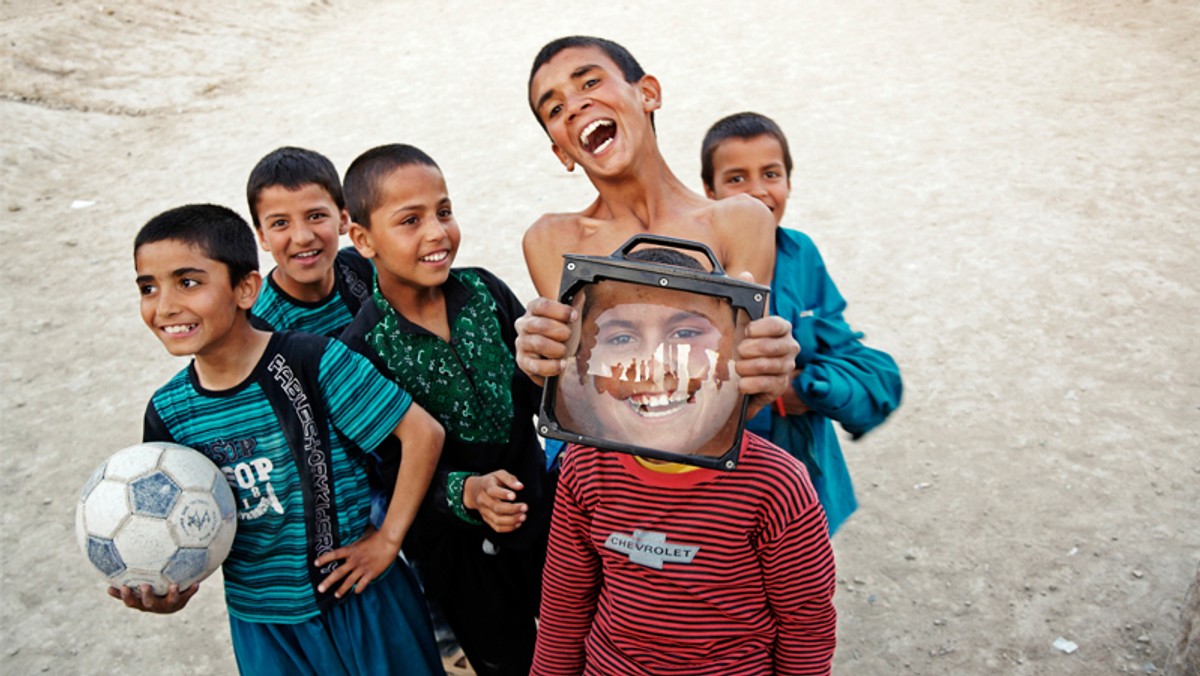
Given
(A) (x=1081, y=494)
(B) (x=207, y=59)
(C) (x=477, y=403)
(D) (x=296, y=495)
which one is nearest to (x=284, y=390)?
(D) (x=296, y=495)

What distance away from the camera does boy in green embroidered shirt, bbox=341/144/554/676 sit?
221 cm

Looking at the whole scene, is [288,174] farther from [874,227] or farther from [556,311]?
[874,227]

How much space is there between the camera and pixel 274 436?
2041 mm

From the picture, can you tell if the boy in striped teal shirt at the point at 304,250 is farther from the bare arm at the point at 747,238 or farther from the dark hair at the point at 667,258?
the dark hair at the point at 667,258

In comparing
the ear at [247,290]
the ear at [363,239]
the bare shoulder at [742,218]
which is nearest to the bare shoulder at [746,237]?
the bare shoulder at [742,218]

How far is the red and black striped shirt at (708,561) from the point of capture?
1627mm

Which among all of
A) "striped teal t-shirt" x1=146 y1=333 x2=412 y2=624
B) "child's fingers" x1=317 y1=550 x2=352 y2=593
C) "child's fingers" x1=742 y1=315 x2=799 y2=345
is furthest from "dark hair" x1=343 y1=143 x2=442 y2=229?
"child's fingers" x1=742 y1=315 x2=799 y2=345

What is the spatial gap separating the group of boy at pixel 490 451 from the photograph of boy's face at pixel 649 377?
7 cm

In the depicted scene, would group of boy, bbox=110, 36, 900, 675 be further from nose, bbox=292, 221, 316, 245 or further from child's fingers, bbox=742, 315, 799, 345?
nose, bbox=292, 221, 316, 245

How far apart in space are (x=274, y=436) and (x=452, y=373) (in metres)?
0.41

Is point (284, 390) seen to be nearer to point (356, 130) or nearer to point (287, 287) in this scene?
point (287, 287)

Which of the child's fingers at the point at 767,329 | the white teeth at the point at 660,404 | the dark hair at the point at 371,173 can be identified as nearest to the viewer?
the child's fingers at the point at 767,329

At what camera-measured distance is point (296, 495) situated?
2.07 metres

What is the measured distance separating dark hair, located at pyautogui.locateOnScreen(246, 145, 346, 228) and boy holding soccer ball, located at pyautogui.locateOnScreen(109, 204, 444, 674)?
72cm
